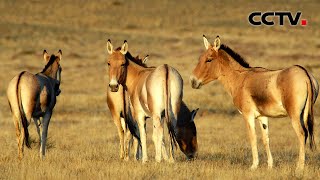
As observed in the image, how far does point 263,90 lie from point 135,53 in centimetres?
3746

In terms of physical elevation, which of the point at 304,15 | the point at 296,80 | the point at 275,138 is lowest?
the point at 275,138

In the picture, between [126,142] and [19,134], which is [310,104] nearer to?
[126,142]

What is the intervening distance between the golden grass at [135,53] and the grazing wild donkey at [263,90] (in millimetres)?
708

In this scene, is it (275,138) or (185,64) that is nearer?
(275,138)

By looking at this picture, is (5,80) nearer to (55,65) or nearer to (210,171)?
(55,65)

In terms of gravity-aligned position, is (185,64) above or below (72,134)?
above

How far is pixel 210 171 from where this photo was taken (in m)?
12.0

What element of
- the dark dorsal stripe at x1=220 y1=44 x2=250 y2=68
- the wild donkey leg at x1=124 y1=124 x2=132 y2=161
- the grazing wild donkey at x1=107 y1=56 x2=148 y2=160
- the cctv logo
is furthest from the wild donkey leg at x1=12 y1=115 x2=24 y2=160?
the cctv logo

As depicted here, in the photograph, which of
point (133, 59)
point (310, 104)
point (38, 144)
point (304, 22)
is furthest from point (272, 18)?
point (310, 104)

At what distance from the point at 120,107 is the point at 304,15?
198ft

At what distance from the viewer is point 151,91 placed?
12898mm

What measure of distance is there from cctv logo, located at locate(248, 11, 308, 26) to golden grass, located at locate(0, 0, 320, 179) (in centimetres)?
104

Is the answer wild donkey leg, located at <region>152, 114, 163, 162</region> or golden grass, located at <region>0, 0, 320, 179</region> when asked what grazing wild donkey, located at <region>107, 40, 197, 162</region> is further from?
golden grass, located at <region>0, 0, 320, 179</region>

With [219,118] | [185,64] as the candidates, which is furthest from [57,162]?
[185,64]
